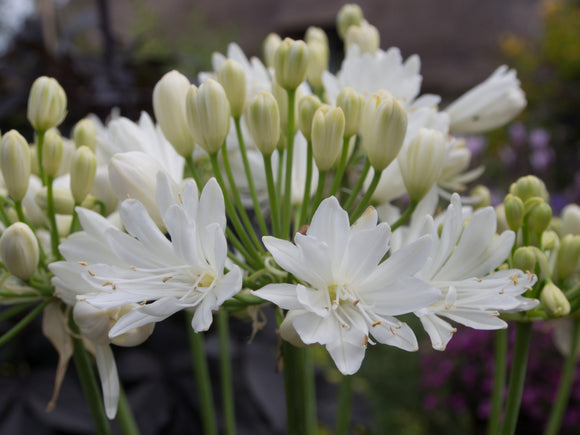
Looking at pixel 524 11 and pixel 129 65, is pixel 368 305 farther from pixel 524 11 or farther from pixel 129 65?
pixel 524 11

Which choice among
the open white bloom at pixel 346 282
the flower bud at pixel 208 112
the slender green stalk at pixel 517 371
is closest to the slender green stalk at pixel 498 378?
the slender green stalk at pixel 517 371

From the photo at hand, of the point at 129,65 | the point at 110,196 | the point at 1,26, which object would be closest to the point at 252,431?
the point at 110,196

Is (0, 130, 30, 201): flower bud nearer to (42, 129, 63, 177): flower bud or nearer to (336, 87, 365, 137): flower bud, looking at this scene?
(42, 129, 63, 177): flower bud

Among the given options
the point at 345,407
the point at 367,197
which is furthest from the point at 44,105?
the point at 345,407

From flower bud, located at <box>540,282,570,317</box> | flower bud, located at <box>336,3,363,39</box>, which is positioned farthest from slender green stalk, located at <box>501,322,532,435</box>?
flower bud, located at <box>336,3,363,39</box>

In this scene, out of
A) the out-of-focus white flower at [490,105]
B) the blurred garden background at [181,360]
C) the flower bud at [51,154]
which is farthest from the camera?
the blurred garden background at [181,360]

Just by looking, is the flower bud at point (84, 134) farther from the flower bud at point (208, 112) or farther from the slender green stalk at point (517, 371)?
the slender green stalk at point (517, 371)
